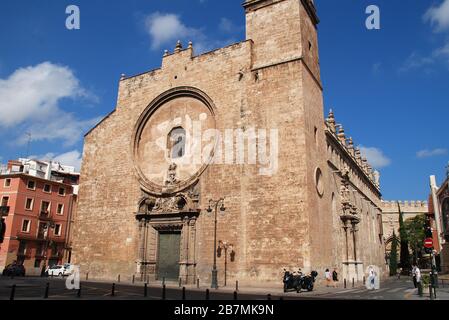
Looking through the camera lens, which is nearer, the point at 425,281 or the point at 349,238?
the point at 425,281

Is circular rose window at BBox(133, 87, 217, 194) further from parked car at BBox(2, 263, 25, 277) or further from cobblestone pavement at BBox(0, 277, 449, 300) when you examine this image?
parked car at BBox(2, 263, 25, 277)

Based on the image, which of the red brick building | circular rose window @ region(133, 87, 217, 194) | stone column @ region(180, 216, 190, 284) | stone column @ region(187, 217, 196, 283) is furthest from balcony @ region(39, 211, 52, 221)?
stone column @ region(187, 217, 196, 283)

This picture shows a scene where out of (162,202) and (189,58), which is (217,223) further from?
(189,58)

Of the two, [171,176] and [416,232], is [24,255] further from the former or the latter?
[416,232]

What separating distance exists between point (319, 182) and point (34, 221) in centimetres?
3444

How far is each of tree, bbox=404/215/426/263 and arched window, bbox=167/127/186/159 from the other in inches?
1759

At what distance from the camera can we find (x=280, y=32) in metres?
23.9

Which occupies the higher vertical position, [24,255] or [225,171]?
[225,171]

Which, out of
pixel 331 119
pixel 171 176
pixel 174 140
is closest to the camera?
pixel 171 176

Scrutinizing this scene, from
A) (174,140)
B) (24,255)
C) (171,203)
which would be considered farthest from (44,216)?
(171,203)

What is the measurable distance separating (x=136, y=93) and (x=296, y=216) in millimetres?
16202

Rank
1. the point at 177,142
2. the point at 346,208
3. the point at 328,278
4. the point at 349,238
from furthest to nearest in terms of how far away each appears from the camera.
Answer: the point at 346,208 < the point at 349,238 < the point at 177,142 < the point at 328,278

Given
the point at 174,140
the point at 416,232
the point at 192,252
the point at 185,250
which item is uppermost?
the point at 174,140

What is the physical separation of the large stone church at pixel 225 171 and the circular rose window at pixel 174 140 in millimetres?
81
